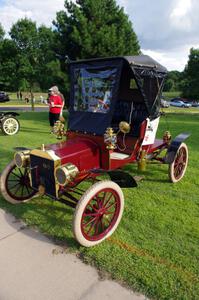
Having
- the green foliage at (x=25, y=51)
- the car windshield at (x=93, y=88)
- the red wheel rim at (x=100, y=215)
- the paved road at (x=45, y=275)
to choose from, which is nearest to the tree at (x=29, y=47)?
the green foliage at (x=25, y=51)

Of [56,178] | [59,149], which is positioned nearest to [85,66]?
[59,149]

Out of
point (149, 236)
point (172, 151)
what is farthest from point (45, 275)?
point (172, 151)

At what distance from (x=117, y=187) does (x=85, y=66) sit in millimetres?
2063

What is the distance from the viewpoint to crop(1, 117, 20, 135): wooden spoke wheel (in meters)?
9.78

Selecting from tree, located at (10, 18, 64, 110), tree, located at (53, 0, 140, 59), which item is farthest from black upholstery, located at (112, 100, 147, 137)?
tree, located at (10, 18, 64, 110)

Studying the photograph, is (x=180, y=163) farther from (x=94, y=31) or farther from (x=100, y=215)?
(x=94, y=31)

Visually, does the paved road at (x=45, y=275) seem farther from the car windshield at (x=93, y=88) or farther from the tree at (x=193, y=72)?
the tree at (x=193, y=72)

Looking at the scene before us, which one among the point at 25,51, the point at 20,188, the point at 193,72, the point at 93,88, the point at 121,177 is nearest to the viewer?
the point at 121,177

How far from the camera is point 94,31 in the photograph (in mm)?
13414

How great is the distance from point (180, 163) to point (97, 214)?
2.61 meters

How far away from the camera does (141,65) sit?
4.01 m

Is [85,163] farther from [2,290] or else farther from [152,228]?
[2,290]

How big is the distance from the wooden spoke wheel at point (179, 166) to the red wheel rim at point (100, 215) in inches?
74.5

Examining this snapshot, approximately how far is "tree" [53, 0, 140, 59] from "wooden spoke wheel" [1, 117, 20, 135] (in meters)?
5.42
